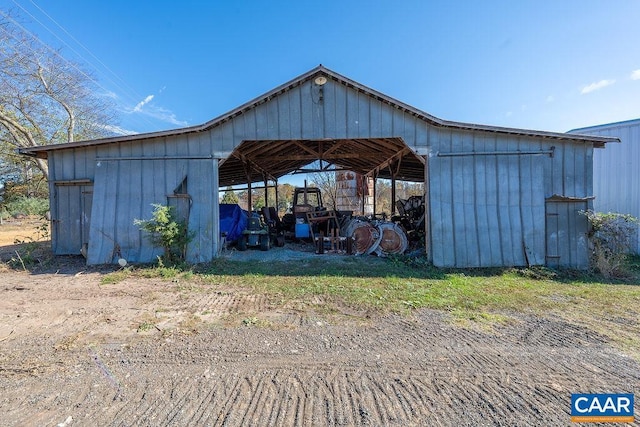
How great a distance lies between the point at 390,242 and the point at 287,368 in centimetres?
637

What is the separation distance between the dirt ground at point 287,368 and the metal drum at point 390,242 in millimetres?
4314

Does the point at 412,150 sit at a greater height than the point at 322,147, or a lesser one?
lesser

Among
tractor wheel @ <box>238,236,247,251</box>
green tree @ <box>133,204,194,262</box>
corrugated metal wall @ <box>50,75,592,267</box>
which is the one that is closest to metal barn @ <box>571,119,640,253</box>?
corrugated metal wall @ <box>50,75,592,267</box>

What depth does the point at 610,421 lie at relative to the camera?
2.10 m

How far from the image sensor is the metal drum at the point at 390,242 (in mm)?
8580

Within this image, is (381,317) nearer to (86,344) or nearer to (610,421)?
(610,421)

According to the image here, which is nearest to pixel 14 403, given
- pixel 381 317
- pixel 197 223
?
pixel 381 317

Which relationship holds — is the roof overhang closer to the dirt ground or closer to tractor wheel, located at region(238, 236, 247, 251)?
tractor wheel, located at region(238, 236, 247, 251)

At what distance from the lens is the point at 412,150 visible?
7.29m

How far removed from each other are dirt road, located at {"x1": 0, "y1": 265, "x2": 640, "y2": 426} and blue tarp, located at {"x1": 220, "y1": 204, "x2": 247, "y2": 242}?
5.10 metres

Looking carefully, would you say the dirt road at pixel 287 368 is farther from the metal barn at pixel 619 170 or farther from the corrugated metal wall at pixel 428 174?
the metal barn at pixel 619 170

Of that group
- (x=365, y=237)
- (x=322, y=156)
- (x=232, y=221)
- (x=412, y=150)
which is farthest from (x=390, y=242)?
(x=232, y=221)

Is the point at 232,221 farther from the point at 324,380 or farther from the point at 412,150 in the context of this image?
the point at 324,380

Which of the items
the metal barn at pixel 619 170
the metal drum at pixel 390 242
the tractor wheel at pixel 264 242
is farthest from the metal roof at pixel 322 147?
the metal barn at pixel 619 170
